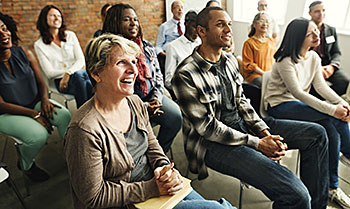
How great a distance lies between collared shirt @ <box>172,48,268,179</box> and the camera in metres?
1.58

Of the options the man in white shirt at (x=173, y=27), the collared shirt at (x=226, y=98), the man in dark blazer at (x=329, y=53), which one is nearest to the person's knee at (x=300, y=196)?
the collared shirt at (x=226, y=98)

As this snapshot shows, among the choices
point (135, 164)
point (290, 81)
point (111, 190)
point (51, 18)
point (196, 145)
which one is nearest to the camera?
point (111, 190)

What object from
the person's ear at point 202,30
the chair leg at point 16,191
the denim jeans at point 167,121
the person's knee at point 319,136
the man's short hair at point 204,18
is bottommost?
the chair leg at point 16,191

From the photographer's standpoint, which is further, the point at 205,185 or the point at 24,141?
the point at 205,185

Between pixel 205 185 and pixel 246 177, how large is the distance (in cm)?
74

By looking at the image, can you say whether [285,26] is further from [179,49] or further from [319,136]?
[319,136]

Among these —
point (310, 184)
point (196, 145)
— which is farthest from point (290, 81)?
point (196, 145)

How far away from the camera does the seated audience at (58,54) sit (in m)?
2.69

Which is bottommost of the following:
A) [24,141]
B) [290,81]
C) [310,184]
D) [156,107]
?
[310,184]

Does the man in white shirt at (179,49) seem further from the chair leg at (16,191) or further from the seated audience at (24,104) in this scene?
the chair leg at (16,191)

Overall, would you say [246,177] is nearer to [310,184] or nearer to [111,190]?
[310,184]

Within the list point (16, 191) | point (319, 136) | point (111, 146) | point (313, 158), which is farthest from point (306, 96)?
point (16, 191)

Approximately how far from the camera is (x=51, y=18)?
287 centimetres

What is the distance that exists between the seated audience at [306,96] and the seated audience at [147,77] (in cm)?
86
